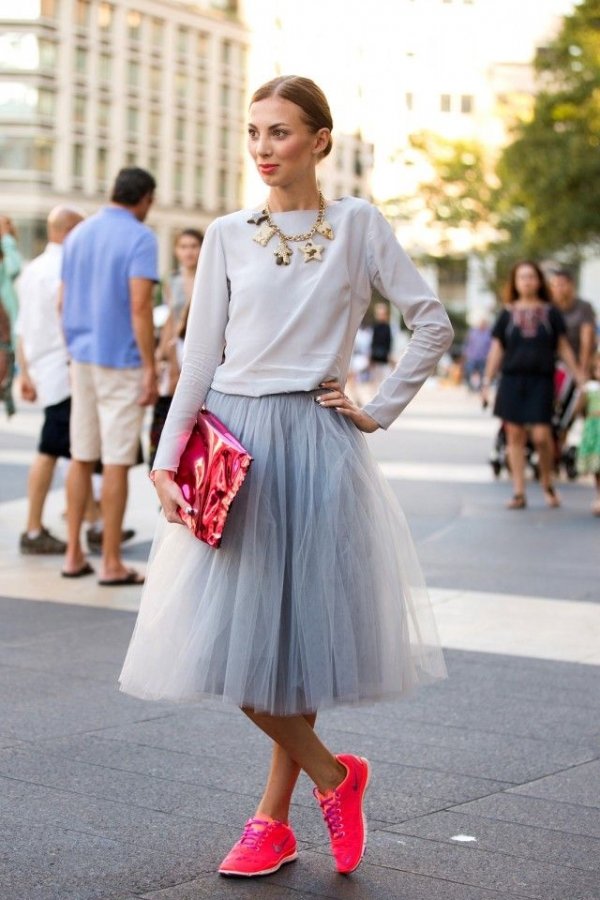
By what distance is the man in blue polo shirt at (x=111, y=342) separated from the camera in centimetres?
834

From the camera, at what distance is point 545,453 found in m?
13.6

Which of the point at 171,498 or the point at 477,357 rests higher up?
the point at 171,498

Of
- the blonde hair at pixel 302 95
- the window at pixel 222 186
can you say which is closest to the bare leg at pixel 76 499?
the blonde hair at pixel 302 95

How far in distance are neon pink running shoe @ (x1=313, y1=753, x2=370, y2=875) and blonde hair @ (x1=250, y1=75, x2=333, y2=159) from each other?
1581 millimetres

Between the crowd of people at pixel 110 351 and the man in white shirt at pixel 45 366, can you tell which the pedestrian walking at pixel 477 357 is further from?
the crowd of people at pixel 110 351

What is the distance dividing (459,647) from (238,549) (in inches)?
130

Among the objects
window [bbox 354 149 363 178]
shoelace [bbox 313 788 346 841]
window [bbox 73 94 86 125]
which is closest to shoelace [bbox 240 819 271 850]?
shoelace [bbox 313 788 346 841]

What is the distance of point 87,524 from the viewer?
10445 mm

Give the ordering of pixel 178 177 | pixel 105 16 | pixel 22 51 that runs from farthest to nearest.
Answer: pixel 178 177
pixel 105 16
pixel 22 51

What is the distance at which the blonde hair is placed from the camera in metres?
4.15

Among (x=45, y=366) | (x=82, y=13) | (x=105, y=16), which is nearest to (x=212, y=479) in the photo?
(x=45, y=366)

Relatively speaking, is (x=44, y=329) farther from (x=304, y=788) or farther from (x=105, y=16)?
(x=105, y=16)

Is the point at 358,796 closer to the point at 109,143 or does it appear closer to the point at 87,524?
the point at 87,524

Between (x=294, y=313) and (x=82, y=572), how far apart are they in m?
Result: 4.92
